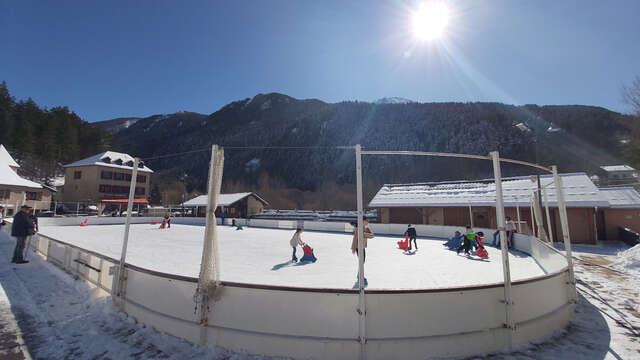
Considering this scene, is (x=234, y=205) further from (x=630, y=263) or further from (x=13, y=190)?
(x=630, y=263)

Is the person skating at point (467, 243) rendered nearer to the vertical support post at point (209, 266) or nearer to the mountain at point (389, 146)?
the vertical support post at point (209, 266)

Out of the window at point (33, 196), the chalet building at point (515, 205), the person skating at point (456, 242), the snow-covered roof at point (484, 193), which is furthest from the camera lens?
the window at point (33, 196)

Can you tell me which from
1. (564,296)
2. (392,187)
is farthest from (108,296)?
(392,187)

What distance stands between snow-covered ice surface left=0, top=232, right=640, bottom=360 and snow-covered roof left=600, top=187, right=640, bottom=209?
1871 cm

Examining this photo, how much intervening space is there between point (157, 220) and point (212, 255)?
35892 millimetres

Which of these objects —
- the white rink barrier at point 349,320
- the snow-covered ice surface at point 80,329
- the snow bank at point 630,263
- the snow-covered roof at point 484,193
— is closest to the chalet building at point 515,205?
the snow-covered roof at point 484,193

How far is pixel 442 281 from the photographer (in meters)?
7.55

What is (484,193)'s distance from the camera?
25.1 meters

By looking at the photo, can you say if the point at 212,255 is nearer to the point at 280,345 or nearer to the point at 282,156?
the point at 280,345

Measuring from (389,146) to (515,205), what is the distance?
8164cm

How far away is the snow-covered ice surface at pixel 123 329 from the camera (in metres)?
4.05

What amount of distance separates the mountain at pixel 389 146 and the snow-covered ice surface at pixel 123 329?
60075mm

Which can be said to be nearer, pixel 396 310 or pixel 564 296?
pixel 396 310

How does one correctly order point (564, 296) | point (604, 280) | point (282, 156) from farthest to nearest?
point (282, 156)
point (604, 280)
point (564, 296)
